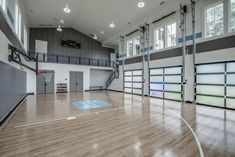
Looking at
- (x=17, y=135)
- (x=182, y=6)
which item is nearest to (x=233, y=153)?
(x=17, y=135)

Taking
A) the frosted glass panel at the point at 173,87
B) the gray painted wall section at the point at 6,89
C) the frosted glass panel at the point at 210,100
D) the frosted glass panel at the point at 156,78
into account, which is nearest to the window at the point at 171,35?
the frosted glass panel at the point at 156,78

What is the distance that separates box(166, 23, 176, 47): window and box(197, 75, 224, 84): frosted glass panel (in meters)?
2.84

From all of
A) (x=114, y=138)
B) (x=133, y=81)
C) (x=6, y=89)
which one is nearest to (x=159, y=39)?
(x=133, y=81)

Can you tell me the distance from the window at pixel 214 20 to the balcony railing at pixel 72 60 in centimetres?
1013

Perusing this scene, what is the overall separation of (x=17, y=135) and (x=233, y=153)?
459 centimetres

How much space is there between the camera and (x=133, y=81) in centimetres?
1209

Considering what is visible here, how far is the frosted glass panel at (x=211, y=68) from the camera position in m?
6.33

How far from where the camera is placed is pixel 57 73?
12.1 metres

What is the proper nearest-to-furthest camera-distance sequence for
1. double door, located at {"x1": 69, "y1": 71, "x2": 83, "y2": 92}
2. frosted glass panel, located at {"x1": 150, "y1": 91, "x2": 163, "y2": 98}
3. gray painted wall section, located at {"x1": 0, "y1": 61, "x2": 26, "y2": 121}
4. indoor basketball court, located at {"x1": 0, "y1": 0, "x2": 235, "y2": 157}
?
indoor basketball court, located at {"x1": 0, "y1": 0, "x2": 235, "y2": 157} < gray painted wall section, located at {"x1": 0, "y1": 61, "x2": 26, "y2": 121} < frosted glass panel, located at {"x1": 150, "y1": 91, "x2": 163, "y2": 98} < double door, located at {"x1": 69, "y1": 71, "x2": 83, "y2": 92}

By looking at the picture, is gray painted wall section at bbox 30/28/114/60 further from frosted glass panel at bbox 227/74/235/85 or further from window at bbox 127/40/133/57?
frosted glass panel at bbox 227/74/235/85

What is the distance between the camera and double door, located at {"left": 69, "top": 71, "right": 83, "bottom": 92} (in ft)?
42.9

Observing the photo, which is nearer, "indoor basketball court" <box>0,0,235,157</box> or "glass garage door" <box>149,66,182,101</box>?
"indoor basketball court" <box>0,0,235,157</box>

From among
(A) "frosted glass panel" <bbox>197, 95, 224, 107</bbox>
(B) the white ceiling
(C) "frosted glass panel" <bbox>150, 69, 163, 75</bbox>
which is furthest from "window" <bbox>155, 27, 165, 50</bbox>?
(A) "frosted glass panel" <bbox>197, 95, 224, 107</bbox>

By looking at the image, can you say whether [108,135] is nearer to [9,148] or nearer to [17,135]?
[9,148]
